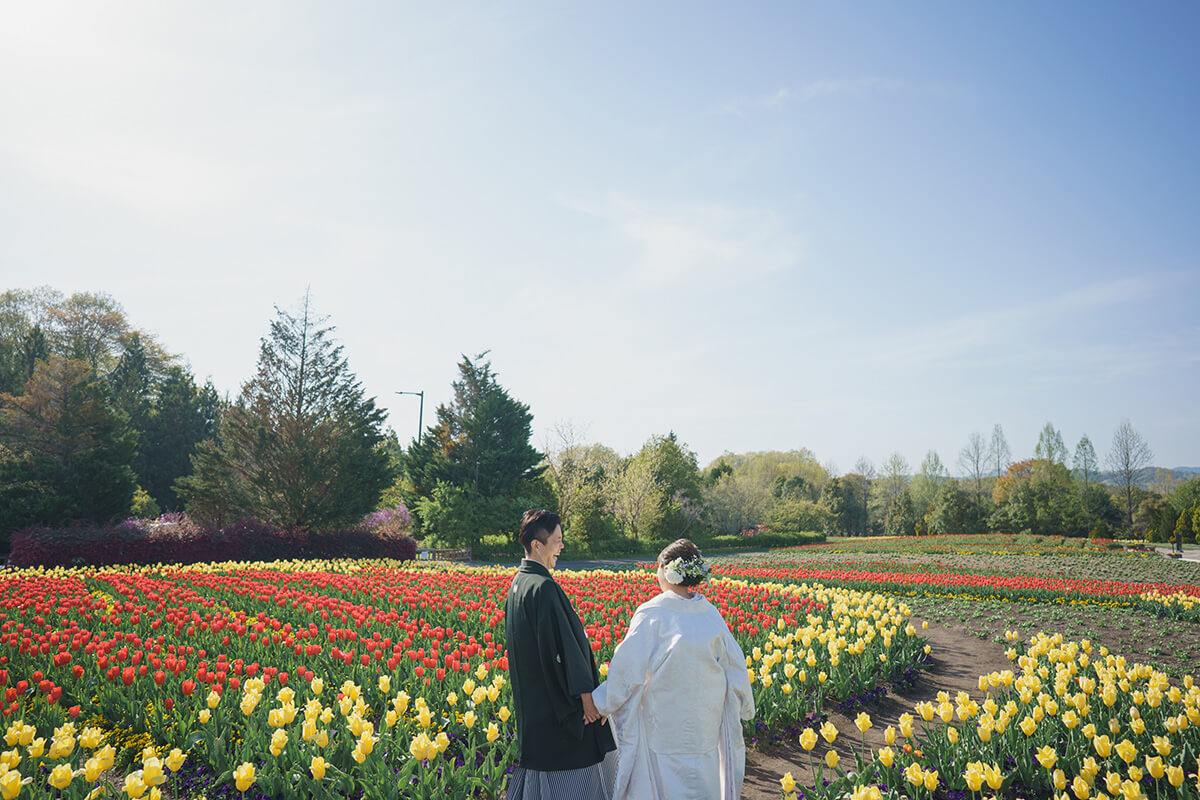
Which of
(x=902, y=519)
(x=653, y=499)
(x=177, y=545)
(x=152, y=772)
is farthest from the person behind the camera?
(x=902, y=519)

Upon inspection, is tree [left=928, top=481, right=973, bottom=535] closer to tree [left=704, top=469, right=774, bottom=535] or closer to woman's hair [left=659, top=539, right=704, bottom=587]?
tree [left=704, top=469, right=774, bottom=535]

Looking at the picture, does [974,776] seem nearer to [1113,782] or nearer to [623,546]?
[1113,782]

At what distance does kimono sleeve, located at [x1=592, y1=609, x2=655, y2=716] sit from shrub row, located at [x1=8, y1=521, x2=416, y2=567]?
18.1m

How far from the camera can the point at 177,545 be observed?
18.0 m

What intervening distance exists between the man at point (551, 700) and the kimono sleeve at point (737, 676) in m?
0.74

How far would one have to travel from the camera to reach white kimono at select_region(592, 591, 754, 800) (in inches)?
131

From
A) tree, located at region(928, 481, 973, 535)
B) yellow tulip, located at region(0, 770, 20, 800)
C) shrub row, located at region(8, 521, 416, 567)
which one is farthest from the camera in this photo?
tree, located at region(928, 481, 973, 535)

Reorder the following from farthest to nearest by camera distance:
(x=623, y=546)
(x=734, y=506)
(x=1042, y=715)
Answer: (x=734, y=506), (x=623, y=546), (x=1042, y=715)

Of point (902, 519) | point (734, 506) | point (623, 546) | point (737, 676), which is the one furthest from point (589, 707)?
point (902, 519)

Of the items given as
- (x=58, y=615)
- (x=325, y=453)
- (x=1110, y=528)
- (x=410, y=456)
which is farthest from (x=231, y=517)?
(x=1110, y=528)

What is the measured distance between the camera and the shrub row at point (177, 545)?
54.2 feet

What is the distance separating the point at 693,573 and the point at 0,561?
27.2 metres

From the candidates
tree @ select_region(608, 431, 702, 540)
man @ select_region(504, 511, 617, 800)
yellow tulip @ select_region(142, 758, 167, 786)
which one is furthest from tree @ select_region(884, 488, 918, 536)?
yellow tulip @ select_region(142, 758, 167, 786)

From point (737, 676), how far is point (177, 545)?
19.4 m
